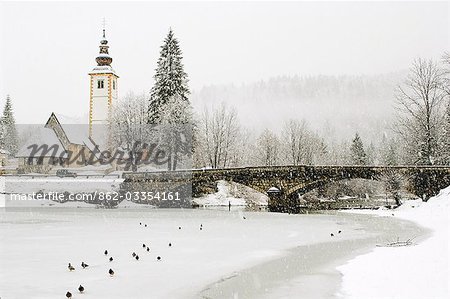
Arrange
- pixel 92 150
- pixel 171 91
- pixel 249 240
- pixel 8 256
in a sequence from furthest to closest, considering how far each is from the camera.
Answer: pixel 92 150 → pixel 171 91 → pixel 249 240 → pixel 8 256

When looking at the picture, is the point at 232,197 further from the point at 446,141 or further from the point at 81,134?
the point at 81,134

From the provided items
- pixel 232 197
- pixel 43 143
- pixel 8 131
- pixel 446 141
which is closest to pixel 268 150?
pixel 232 197

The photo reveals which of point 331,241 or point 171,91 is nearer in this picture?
point 331,241

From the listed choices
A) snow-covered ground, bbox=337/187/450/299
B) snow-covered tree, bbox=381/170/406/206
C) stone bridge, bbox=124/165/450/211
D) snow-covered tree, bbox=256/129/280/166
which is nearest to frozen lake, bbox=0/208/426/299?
snow-covered ground, bbox=337/187/450/299

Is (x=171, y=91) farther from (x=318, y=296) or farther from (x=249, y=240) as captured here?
(x=318, y=296)

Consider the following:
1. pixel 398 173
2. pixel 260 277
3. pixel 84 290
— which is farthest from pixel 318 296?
Result: pixel 398 173

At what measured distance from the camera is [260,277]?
1441 centimetres

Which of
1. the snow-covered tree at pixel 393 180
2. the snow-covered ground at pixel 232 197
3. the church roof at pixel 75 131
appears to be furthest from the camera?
the church roof at pixel 75 131

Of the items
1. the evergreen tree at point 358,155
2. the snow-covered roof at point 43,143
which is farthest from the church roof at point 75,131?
the evergreen tree at point 358,155

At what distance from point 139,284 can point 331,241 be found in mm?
12402

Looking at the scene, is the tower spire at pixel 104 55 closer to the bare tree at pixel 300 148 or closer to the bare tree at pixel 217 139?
the bare tree at pixel 217 139

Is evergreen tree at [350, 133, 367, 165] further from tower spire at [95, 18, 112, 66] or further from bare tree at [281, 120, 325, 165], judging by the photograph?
tower spire at [95, 18, 112, 66]

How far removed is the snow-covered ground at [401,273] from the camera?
1205 cm

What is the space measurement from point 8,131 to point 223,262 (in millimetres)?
87879
